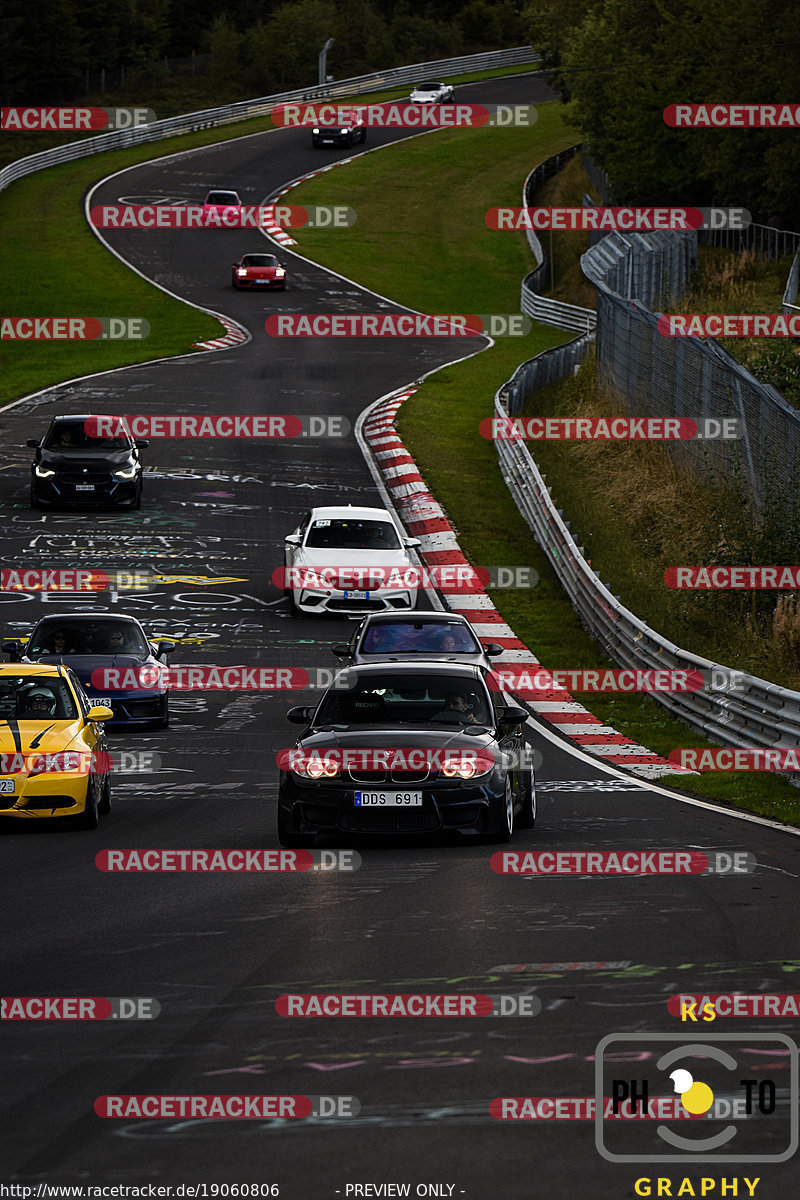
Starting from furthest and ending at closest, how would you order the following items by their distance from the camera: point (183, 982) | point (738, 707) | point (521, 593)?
1. point (521, 593)
2. point (738, 707)
3. point (183, 982)

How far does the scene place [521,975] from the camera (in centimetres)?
852

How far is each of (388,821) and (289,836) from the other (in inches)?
28.5

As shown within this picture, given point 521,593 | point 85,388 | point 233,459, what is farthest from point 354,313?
point 521,593

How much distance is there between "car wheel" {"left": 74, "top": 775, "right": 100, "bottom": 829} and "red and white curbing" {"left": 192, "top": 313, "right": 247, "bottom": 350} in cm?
4039

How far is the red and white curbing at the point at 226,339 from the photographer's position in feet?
177

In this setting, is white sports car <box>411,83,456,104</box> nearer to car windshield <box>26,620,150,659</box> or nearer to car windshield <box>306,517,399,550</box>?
car windshield <box>306,517,399,550</box>

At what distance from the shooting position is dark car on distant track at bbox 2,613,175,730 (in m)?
20.5

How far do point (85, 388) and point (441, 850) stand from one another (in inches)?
1431

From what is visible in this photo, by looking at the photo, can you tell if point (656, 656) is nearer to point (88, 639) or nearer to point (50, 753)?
point (88, 639)

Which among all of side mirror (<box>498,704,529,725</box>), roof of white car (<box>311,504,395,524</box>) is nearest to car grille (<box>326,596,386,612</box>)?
roof of white car (<box>311,504,395,524</box>)

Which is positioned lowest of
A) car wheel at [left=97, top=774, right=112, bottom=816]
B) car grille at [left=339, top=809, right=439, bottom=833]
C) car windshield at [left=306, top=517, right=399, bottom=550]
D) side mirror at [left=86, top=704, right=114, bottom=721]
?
car wheel at [left=97, top=774, right=112, bottom=816]

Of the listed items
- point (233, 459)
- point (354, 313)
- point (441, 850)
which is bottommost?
point (441, 850)

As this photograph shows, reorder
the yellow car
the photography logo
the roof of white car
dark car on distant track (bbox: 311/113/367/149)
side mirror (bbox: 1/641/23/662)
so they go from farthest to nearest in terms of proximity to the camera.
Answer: dark car on distant track (bbox: 311/113/367/149), the roof of white car, side mirror (bbox: 1/641/23/662), the yellow car, the photography logo

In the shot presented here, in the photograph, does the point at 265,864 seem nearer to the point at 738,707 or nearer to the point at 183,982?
the point at 183,982
